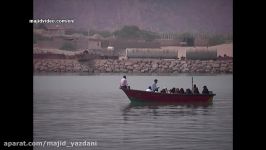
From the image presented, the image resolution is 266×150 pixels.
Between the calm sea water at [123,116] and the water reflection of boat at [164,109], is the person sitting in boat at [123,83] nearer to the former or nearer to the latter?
the calm sea water at [123,116]

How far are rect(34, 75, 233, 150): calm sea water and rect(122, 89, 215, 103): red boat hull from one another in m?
0.08

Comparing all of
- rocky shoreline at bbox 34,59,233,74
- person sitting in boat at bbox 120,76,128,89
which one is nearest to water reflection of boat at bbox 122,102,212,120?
person sitting in boat at bbox 120,76,128,89

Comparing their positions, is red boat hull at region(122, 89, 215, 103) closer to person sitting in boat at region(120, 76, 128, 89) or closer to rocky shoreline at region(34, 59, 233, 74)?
person sitting in boat at region(120, 76, 128, 89)

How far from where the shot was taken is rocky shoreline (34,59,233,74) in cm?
677

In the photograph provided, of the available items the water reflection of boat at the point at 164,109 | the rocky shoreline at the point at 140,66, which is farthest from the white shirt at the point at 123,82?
the water reflection of boat at the point at 164,109

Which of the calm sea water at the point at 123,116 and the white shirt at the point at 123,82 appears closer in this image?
the calm sea water at the point at 123,116

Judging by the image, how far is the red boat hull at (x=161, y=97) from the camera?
6837 millimetres

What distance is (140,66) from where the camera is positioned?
272 inches

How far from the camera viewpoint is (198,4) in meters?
6.64

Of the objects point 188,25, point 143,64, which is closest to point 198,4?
point 188,25

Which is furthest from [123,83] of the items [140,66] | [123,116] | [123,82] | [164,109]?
[164,109]

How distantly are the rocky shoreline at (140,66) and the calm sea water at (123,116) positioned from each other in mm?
96

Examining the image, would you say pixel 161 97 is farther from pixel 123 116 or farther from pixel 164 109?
pixel 123 116
